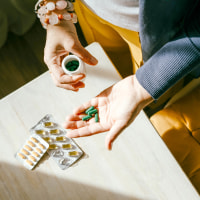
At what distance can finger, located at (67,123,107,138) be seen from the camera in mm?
735

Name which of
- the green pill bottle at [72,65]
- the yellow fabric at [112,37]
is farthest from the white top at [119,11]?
the green pill bottle at [72,65]

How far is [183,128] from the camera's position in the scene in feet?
3.05

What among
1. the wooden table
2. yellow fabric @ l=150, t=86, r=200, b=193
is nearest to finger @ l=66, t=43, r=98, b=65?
the wooden table

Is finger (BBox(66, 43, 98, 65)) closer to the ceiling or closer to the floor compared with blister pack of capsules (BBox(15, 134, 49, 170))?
closer to the ceiling

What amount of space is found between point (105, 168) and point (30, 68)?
100cm

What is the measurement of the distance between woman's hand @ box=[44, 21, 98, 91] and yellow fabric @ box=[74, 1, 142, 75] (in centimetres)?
11

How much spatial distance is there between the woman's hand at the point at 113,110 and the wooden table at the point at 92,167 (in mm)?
73

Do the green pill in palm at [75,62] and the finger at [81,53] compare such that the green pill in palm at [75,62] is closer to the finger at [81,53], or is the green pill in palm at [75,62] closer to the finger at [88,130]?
the finger at [81,53]

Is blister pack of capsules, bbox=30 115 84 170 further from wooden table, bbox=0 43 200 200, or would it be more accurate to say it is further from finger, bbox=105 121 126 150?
finger, bbox=105 121 126 150

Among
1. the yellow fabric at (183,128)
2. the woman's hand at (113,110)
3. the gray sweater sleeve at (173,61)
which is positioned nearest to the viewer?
the gray sweater sleeve at (173,61)

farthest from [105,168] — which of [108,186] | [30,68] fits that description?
[30,68]

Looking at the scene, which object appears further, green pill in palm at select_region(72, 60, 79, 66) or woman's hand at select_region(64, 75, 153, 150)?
green pill in palm at select_region(72, 60, 79, 66)

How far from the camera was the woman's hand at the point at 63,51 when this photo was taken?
0.76m

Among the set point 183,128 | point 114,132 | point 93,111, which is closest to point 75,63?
point 93,111
